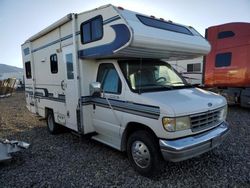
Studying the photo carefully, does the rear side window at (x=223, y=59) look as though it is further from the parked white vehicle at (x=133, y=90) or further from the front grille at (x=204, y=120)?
the front grille at (x=204, y=120)

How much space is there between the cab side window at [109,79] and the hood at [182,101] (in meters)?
0.75

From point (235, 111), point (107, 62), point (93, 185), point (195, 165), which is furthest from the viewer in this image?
point (235, 111)

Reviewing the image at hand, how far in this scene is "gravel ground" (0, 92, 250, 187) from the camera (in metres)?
3.82

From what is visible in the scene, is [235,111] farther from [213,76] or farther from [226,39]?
[226,39]

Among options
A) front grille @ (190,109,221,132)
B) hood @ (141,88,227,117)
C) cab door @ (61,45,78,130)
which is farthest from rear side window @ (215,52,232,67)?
cab door @ (61,45,78,130)

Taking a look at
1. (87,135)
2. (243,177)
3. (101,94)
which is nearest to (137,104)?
(101,94)

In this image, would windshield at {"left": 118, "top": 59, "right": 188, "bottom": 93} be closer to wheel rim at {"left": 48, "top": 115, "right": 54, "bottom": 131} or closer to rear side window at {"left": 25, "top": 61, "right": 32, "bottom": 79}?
wheel rim at {"left": 48, "top": 115, "right": 54, "bottom": 131}

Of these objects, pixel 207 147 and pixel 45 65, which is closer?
pixel 207 147

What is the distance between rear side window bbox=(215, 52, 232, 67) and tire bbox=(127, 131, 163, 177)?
7.21 metres

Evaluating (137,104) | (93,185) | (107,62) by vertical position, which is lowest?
(93,185)

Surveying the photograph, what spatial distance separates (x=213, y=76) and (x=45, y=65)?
7334 mm

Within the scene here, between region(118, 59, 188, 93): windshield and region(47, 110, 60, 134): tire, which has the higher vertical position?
region(118, 59, 188, 93): windshield

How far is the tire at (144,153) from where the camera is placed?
3.72 metres

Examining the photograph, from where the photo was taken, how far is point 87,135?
5242mm
